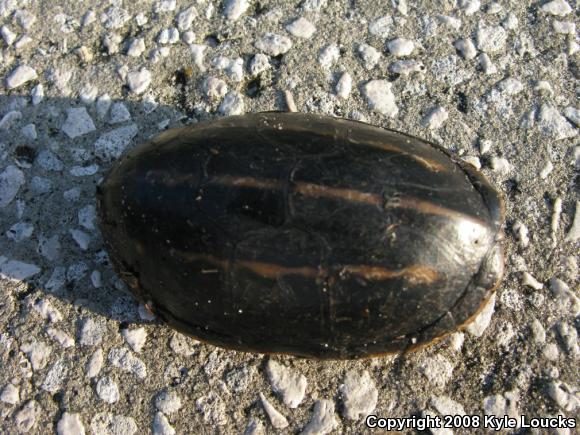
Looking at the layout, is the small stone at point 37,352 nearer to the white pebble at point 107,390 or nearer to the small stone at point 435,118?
the white pebble at point 107,390

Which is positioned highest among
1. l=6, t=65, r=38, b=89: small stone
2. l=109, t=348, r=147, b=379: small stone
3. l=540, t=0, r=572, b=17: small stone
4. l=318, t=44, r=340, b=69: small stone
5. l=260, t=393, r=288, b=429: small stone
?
l=540, t=0, r=572, b=17: small stone

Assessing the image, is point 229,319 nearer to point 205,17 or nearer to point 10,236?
point 10,236

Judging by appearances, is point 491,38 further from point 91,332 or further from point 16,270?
point 16,270

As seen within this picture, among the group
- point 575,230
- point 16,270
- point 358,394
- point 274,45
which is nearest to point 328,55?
point 274,45

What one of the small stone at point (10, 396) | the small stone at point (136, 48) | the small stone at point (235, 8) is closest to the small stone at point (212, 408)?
the small stone at point (10, 396)

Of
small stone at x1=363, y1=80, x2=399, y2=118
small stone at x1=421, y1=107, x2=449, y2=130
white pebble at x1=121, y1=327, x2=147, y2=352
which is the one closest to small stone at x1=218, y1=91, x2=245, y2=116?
small stone at x1=363, y1=80, x2=399, y2=118

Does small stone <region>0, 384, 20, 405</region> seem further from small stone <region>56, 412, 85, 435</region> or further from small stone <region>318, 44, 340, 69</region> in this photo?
small stone <region>318, 44, 340, 69</region>

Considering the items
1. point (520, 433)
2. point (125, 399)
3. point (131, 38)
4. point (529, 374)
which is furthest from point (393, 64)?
point (125, 399)
